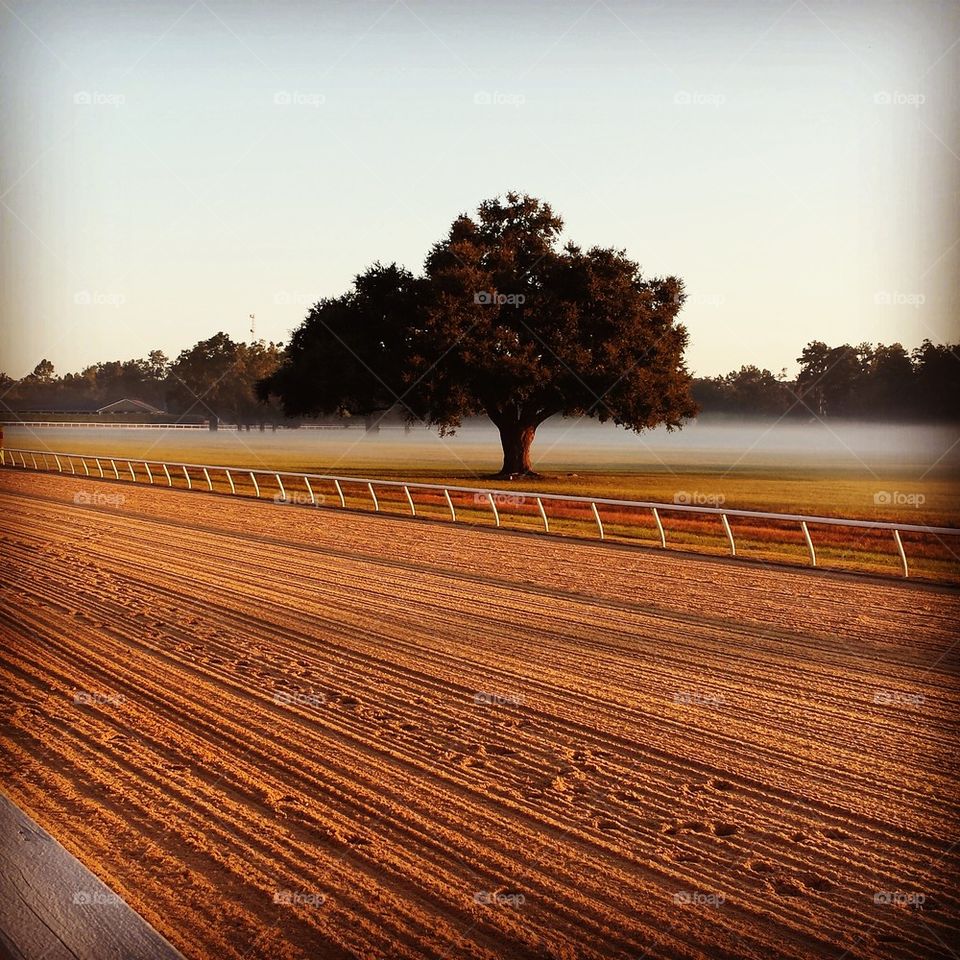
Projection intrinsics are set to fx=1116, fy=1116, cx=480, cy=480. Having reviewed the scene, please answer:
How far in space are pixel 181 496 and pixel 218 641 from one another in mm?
20333

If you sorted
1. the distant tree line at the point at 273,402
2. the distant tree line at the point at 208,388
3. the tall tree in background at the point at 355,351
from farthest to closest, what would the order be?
the distant tree line at the point at 208,388 → the tall tree in background at the point at 355,351 → the distant tree line at the point at 273,402

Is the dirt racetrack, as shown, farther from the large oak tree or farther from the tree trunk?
the tree trunk

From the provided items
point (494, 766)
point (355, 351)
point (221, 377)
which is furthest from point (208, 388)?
point (494, 766)

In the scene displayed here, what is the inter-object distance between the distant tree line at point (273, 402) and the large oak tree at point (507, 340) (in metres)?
3.84

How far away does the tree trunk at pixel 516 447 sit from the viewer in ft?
127

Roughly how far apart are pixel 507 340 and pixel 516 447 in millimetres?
4870

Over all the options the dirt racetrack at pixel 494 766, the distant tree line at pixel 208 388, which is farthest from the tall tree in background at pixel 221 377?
the dirt racetrack at pixel 494 766

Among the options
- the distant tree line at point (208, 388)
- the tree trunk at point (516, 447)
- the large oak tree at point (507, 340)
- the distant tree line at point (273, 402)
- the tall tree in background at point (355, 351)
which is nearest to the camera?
the distant tree line at point (273, 402)

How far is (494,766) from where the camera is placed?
5.79m

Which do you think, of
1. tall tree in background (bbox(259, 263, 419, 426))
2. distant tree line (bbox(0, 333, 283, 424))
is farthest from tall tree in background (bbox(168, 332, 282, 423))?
tall tree in background (bbox(259, 263, 419, 426))

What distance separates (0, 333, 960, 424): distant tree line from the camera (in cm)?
242

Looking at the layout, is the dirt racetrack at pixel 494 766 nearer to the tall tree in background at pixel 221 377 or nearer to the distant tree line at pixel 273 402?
the distant tree line at pixel 273 402

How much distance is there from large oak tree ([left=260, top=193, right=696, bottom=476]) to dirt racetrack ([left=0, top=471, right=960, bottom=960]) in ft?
76.5

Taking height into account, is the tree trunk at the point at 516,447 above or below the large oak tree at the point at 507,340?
below
